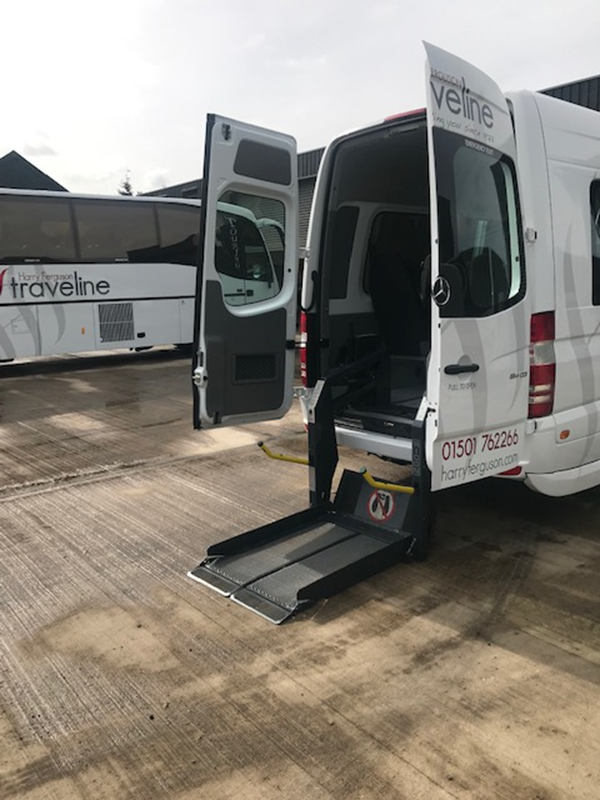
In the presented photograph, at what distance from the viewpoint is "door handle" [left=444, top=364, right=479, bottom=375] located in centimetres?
318

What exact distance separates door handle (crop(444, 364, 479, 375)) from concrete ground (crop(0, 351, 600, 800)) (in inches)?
48.6

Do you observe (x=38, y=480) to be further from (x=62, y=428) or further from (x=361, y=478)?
(x=361, y=478)

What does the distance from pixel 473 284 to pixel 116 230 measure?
35.9ft

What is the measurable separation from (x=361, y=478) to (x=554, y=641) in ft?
5.12

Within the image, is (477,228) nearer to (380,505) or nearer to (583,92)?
(380,505)

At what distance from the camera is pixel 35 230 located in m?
11.8

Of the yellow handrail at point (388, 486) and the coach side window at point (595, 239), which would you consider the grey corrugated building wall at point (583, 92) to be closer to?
the coach side window at point (595, 239)

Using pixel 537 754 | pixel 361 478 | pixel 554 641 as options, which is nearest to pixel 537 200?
pixel 361 478

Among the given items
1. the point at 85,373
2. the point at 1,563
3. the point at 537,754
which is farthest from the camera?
the point at 85,373

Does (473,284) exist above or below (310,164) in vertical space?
below

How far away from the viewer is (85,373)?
1262 cm

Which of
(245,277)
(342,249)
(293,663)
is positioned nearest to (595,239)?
A: (342,249)

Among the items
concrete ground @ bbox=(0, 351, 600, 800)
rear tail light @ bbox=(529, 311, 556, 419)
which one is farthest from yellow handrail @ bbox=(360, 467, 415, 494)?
rear tail light @ bbox=(529, 311, 556, 419)

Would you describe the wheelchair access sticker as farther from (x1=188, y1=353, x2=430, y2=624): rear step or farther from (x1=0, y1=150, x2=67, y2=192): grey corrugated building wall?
(x1=0, y1=150, x2=67, y2=192): grey corrugated building wall
